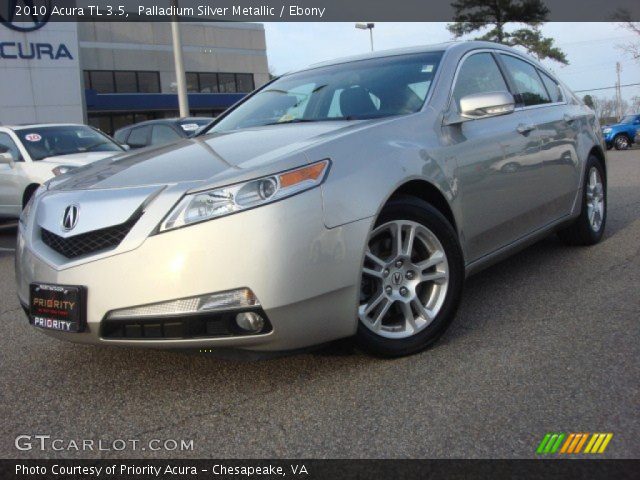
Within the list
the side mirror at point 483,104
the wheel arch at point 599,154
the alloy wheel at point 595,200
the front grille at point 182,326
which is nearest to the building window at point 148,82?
the wheel arch at point 599,154

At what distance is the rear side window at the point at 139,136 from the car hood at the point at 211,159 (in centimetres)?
913

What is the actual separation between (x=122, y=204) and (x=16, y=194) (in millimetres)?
6943

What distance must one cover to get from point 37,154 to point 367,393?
7.60 meters

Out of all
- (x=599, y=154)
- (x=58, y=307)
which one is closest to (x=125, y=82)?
(x=599, y=154)

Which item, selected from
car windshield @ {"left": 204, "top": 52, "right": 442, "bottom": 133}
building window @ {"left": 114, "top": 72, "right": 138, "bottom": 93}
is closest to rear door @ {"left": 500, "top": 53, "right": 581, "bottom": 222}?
car windshield @ {"left": 204, "top": 52, "right": 442, "bottom": 133}

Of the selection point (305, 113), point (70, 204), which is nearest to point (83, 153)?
point (305, 113)

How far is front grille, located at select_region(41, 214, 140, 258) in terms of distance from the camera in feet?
8.73

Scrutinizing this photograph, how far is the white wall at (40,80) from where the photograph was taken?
23203mm

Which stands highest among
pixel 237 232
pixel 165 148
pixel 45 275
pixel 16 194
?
pixel 165 148

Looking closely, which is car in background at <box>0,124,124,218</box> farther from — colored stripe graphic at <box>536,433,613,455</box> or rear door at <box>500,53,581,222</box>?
colored stripe graphic at <box>536,433,613,455</box>

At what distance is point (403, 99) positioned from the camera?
12.1 ft

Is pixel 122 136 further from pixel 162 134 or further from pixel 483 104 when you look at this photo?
pixel 483 104
